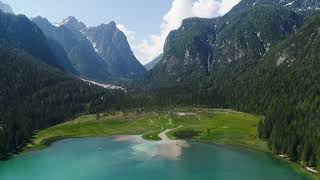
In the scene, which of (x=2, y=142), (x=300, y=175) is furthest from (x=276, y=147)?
(x=2, y=142)

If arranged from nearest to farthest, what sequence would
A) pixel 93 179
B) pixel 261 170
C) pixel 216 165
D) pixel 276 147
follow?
pixel 93 179 → pixel 261 170 → pixel 216 165 → pixel 276 147

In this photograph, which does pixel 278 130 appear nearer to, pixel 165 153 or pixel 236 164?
pixel 236 164

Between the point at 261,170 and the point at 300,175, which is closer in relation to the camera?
the point at 300,175

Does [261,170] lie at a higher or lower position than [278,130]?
lower

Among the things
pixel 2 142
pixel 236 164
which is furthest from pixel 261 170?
pixel 2 142

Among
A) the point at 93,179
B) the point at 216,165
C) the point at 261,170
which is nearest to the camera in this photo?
the point at 93,179

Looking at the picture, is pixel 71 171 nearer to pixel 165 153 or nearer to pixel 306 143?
pixel 165 153
